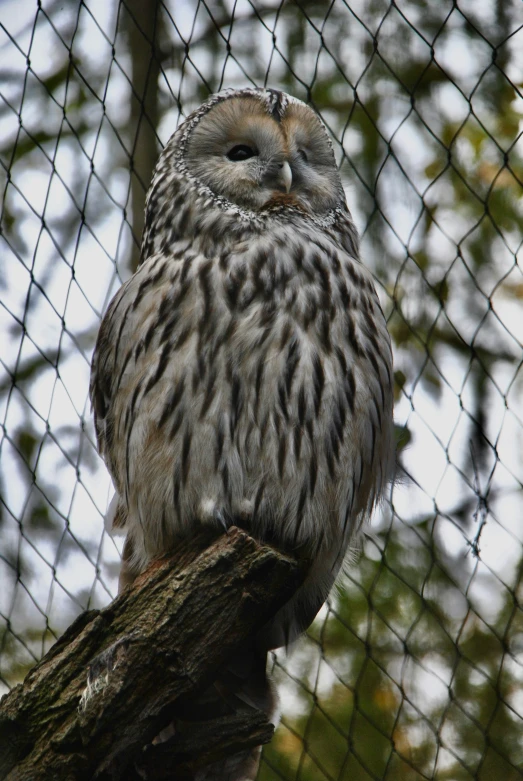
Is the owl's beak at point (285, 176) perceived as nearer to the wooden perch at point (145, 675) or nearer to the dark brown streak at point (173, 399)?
the dark brown streak at point (173, 399)

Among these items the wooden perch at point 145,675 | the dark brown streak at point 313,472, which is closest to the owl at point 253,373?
the dark brown streak at point 313,472

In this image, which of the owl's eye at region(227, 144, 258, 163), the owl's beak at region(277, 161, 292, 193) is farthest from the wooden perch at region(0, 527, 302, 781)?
the owl's eye at region(227, 144, 258, 163)

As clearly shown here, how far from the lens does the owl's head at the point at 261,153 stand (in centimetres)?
254

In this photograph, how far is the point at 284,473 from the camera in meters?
2.24

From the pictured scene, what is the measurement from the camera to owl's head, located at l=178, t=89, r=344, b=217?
2.54 metres

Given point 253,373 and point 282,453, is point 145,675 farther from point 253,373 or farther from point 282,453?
point 253,373

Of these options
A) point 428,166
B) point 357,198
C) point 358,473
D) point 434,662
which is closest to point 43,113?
point 357,198

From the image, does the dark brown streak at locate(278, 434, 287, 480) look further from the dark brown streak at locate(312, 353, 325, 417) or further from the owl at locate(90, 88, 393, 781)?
the dark brown streak at locate(312, 353, 325, 417)

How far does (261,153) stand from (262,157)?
0.06 feet

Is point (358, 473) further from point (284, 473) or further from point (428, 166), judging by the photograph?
point (428, 166)

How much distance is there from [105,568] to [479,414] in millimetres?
1514

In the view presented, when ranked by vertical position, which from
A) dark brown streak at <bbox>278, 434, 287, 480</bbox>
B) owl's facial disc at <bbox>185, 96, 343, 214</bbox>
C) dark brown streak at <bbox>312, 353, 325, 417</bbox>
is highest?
owl's facial disc at <bbox>185, 96, 343, 214</bbox>

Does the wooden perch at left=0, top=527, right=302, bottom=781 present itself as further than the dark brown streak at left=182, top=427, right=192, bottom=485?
No

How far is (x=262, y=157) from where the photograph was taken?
2.58 meters
